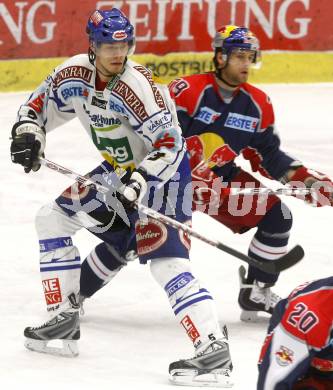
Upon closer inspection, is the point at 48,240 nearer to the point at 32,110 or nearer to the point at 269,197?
the point at 32,110

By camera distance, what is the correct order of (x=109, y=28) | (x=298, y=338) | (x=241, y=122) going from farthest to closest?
(x=241, y=122), (x=109, y=28), (x=298, y=338)

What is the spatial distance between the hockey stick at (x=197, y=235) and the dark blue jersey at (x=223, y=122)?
44 cm

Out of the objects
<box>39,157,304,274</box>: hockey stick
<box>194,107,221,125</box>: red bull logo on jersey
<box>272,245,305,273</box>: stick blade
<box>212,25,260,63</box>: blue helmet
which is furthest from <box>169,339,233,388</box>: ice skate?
<box>212,25,260,63</box>: blue helmet

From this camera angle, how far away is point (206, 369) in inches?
209

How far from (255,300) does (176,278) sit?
109 centimetres

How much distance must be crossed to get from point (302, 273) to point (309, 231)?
756 millimetres

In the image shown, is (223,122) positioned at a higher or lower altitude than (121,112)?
lower

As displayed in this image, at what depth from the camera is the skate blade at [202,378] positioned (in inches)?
208

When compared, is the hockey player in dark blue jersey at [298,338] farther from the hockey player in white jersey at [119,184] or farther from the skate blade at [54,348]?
the skate blade at [54,348]

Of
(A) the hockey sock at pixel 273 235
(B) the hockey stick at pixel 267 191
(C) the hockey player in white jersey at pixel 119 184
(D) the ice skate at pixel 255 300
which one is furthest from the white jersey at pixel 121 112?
(D) the ice skate at pixel 255 300

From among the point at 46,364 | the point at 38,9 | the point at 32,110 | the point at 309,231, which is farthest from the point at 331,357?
the point at 38,9

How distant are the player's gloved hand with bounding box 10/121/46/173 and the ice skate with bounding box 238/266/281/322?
126cm

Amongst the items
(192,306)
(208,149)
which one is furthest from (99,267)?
(192,306)

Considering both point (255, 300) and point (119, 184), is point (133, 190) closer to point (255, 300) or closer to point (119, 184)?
point (119, 184)
